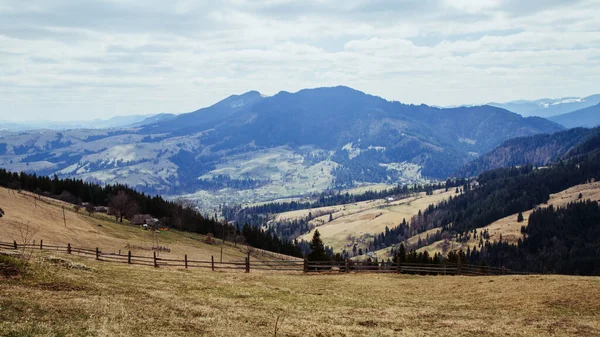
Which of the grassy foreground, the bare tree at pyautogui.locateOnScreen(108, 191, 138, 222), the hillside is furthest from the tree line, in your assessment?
the grassy foreground

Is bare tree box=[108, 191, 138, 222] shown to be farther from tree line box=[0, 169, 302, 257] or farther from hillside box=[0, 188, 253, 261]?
hillside box=[0, 188, 253, 261]

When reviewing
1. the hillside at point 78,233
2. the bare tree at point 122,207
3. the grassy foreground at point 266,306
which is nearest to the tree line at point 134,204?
the bare tree at point 122,207

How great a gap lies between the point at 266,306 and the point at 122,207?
116273 mm

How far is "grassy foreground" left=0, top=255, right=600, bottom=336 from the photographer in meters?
23.7

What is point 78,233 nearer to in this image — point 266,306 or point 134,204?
point 134,204

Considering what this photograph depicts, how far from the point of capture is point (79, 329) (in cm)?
2164

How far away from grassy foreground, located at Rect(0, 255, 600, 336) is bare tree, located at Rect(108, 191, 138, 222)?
9811 cm

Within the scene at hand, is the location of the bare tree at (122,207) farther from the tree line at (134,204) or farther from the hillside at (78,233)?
the hillside at (78,233)

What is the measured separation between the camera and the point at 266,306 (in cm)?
3238

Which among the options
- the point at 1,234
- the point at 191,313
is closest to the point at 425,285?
the point at 191,313

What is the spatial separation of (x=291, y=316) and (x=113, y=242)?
7059 cm

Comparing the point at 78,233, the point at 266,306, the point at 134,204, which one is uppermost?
the point at 134,204

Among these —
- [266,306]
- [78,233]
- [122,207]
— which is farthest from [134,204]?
[266,306]

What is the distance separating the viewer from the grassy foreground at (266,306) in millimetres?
23713
